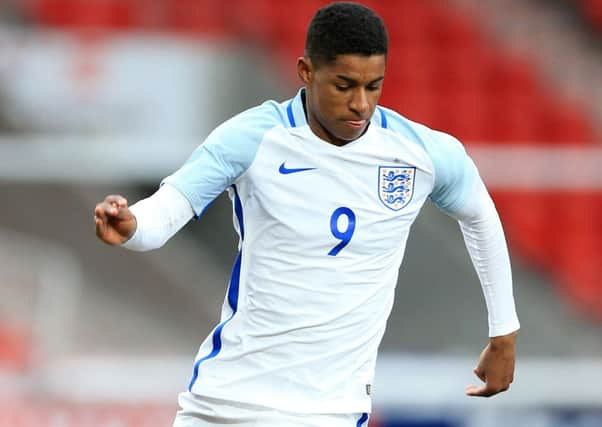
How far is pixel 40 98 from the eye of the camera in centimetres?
966

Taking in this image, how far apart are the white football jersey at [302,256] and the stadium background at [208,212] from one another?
149 inches

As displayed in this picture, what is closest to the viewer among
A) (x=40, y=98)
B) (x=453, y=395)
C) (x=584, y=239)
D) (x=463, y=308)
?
(x=453, y=395)

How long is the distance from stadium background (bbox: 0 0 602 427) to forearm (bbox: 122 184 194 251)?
13.3ft

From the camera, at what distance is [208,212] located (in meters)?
9.79

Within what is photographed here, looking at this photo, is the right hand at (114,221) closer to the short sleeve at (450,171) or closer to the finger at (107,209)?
the finger at (107,209)

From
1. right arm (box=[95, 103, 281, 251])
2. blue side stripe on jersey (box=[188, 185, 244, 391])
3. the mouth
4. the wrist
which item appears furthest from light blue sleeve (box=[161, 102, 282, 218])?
the wrist

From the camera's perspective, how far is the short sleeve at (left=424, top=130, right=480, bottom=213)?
3893mm

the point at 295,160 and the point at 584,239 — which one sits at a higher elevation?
the point at 584,239

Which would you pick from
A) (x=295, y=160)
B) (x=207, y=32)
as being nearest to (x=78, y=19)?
(x=207, y=32)

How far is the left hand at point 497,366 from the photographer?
4117mm

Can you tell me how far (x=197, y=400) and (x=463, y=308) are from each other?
5.10 metres

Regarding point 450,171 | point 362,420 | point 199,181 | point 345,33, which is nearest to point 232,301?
point 199,181

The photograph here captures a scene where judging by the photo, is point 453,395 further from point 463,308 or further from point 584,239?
point 584,239

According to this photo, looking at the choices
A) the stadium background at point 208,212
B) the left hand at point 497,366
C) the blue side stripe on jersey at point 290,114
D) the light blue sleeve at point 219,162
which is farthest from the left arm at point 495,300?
the stadium background at point 208,212
